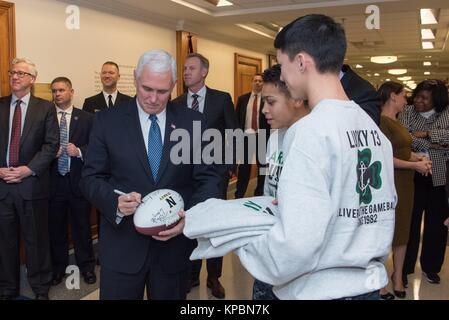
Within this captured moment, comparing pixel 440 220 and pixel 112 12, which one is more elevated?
pixel 112 12

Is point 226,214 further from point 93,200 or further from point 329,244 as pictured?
point 93,200

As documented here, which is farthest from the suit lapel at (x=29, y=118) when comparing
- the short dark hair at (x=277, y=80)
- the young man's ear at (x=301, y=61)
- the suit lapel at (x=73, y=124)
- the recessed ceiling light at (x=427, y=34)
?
the recessed ceiling light at (x=427, y=34)

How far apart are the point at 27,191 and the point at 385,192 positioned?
292 centimetres

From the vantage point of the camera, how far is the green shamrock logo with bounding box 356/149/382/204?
1.13m

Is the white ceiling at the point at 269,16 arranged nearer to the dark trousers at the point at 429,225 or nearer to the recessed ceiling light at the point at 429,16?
the recessed ceiling light at the point at 429,16

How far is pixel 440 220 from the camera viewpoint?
392 centimetres

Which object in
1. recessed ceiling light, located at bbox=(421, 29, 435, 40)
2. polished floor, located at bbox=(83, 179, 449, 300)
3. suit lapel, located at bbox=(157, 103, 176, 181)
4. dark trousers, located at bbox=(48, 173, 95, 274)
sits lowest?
polished floor, located at bbox=(83, 179, 449, 300)

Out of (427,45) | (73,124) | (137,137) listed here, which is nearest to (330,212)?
(137,137)

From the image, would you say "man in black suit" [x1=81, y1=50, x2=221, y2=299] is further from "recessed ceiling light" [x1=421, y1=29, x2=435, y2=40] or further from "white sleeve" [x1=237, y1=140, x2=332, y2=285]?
"recessed ceiling light" [x1=421, y1=29, x2=435, y2=40]

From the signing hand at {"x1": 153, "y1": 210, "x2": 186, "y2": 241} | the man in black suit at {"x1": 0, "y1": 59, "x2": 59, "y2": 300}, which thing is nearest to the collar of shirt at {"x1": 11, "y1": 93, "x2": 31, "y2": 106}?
the man in black suit at {"x1": 0, "y1": 59, "x2": 59, "y2": 300}

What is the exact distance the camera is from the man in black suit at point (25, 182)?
3.39 metres

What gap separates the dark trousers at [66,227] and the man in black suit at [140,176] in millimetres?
2183

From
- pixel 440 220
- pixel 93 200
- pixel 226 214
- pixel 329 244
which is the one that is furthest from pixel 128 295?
pixel 440 220

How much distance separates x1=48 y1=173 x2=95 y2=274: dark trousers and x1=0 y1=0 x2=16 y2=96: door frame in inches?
41.2
